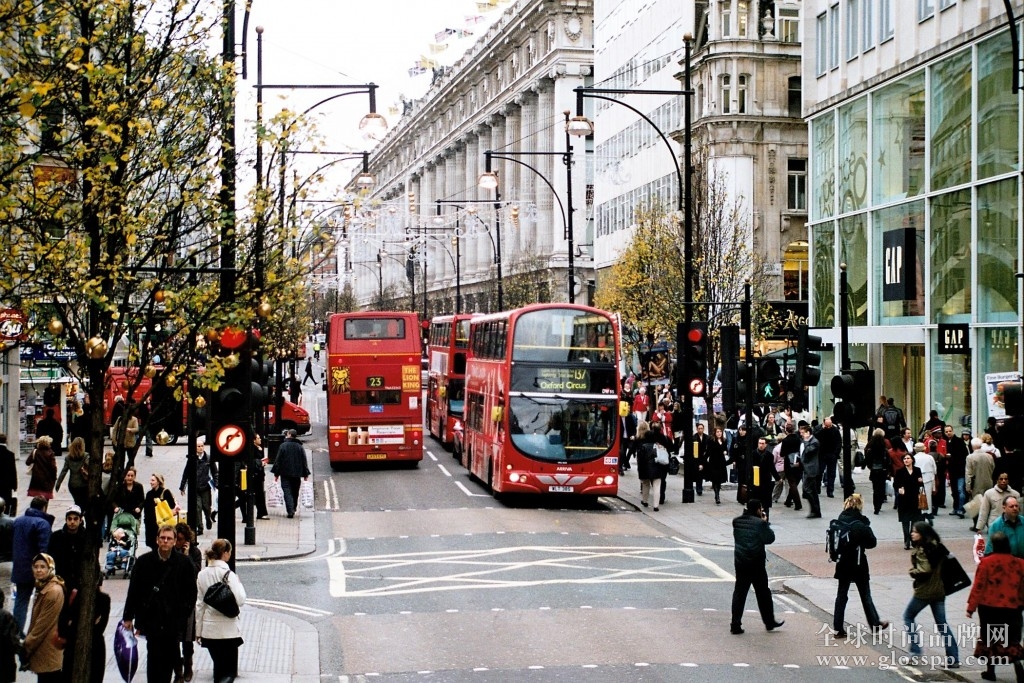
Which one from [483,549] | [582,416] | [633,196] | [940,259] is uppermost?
[633,196]

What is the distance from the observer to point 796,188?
6022 centimetres

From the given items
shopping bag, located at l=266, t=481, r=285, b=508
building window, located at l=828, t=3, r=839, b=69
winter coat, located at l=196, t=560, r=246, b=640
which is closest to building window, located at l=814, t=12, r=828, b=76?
building window, located at l=828, t=3, r=839, b=69

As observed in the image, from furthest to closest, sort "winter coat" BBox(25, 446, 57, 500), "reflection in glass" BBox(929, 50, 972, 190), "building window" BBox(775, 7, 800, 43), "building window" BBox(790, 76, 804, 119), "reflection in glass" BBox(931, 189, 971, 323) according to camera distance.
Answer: "building window" BBox(790, 76, 804, 119)
"building window" BBox(775, 7, 800, 43)
"reflection in glass" BBox(931, 189, 971, 323)
"reflection in glass" BBox(929, 50, 972, 190)
"winter coat" BBox(25, 446, 57, 500)

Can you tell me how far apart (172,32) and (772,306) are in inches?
1874

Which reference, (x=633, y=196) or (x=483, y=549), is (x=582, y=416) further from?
(x=633, y=196)

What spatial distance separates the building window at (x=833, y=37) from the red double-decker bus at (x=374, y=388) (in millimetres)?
15886

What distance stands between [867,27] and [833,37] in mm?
3066

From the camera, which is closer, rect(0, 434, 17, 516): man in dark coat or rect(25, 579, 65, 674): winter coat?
rect(25, 579, 65, 674): winter coat

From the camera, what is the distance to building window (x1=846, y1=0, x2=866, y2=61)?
4278cm

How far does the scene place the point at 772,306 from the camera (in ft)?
193

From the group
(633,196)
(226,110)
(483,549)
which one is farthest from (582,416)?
(633,196)

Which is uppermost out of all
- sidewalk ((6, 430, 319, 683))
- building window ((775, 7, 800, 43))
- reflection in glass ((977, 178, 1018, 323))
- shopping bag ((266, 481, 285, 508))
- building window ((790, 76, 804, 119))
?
building window ((775, 7, 800, 43))

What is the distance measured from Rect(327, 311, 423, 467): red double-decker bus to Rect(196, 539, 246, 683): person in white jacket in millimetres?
25034

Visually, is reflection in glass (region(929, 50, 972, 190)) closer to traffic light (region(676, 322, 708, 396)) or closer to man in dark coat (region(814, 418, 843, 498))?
man in dark coat (region(814, 418, 843, 498))
